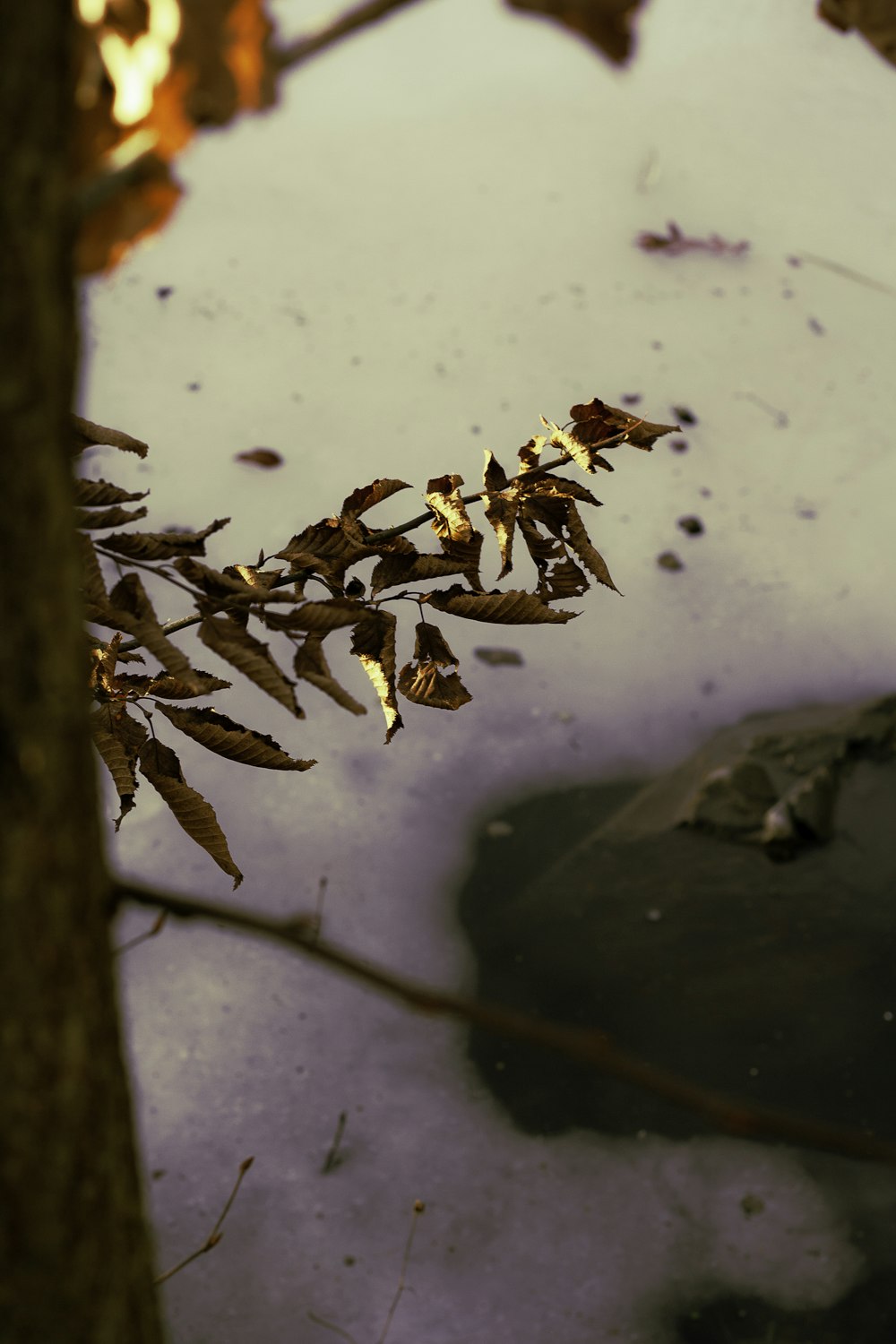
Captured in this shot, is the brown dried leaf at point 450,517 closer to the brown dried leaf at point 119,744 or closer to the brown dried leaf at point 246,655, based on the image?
the brown dried leaf at point 246,655

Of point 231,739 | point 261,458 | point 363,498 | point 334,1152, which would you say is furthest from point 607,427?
point 261,458

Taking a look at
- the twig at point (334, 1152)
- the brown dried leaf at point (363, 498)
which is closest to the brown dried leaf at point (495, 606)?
the brown dried leaf at point (363, 498)

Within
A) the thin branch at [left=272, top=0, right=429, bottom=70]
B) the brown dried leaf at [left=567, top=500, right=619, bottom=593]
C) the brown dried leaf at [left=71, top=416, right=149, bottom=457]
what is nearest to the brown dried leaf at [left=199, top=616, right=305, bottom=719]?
the brown dried leaf at [left=71, top=416, right=149, bottom=457]

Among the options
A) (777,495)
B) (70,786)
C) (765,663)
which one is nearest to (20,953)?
(70,786)

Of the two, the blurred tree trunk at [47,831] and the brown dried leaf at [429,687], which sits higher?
the blurred tree trunk at [47,831]

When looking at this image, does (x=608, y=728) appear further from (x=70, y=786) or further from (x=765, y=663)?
(x=70, y=786)

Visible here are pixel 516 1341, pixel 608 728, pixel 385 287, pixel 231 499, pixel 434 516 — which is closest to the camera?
pixel 434 516

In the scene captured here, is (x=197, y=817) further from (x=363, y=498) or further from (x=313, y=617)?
(x=363, y=498)
